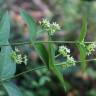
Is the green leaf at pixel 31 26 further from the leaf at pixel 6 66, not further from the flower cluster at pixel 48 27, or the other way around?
the leaf at pixel 6 66

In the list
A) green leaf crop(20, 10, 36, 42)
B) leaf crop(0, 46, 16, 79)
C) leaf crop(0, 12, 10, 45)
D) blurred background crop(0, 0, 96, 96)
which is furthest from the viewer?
blurred background crop(0, 0, 96, 96)

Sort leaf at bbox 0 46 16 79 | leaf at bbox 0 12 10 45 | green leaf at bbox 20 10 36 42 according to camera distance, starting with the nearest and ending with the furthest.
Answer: green leaf at bbox 20 10 36 42, leaf at bbox 0 12 10 45, leaf at bbox 0 46 16 79

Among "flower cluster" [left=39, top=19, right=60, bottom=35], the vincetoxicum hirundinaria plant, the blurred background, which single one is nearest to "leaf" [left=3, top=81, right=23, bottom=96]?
the vincetoxicum hirundinaria plant

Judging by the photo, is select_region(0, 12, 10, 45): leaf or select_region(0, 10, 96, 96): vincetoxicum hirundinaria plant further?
select_region(0, 12, 10, 45): leaf

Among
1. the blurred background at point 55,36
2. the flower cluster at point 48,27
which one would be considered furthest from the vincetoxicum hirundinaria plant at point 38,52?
the blurred background at point 55,36

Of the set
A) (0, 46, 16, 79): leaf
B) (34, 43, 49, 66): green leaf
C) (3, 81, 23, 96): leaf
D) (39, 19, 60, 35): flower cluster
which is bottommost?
(3, 81, 23, 96): leaf

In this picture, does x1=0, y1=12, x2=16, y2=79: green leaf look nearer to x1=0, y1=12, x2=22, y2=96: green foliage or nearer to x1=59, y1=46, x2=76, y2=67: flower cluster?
x1=0, y1=12, x2=22, y2=96: green foliage

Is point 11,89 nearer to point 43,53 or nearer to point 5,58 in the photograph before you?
point 5,58

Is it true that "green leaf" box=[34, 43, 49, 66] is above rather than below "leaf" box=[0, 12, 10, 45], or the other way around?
below

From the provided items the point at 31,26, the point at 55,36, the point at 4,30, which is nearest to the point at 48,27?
the point at 31,26
